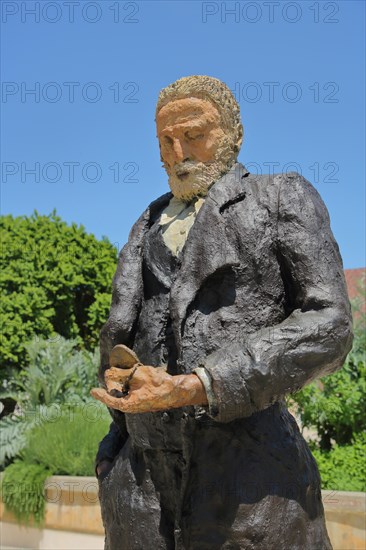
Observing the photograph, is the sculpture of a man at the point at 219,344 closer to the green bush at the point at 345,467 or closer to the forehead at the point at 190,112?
the forehead at the point at 190,112

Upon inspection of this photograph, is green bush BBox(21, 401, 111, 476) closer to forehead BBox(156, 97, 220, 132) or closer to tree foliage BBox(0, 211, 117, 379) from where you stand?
tree foliage BBox(0, 211, 117, 379)

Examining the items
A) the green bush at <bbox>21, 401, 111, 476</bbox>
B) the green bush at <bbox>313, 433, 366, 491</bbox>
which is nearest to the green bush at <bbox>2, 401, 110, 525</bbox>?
the green bush at <bbox>21, 401, 111, 476</bbox>

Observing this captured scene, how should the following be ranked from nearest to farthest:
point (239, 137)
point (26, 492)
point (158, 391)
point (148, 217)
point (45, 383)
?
point (158, 391)
point (239, 137)
point (148, 217)
point (26, 492)
point (45, 383)

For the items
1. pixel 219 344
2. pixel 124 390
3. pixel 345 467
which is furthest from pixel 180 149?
pixel 345 467

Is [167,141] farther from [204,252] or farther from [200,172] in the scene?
[204,252]

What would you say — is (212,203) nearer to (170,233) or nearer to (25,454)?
(170,233)

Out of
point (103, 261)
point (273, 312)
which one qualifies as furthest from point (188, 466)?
point (103, 261)

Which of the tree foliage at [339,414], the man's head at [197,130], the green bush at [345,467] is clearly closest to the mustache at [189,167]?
the man's head at [197,130]

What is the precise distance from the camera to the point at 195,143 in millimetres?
2502

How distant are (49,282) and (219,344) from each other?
28.4 ft

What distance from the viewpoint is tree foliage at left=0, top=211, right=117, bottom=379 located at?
1012 centimetres

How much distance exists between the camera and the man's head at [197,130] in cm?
248

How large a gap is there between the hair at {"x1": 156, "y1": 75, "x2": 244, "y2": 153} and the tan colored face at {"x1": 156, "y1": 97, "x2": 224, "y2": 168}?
0.8 inches

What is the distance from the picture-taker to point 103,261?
11.4 metres
